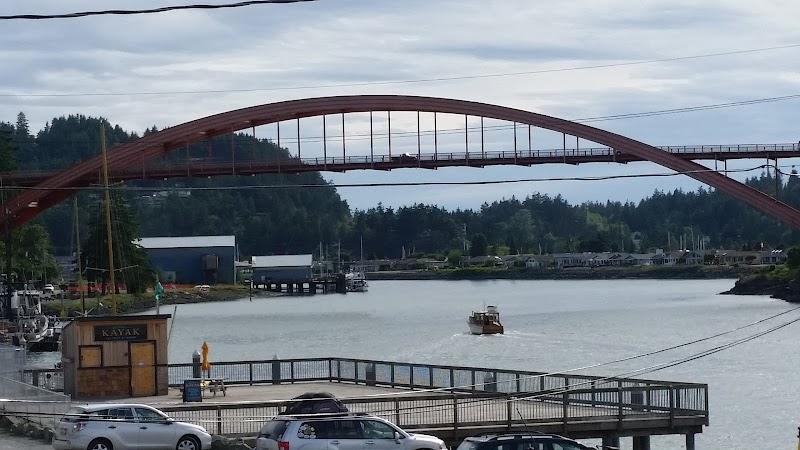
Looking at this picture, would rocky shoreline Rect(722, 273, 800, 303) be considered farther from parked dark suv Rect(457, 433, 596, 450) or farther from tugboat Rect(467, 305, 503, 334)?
parked dark suv Rect(457, 433, 596, 450)

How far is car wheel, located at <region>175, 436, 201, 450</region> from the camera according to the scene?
2952 cm

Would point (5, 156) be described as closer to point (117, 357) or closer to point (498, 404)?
point (117, 357)

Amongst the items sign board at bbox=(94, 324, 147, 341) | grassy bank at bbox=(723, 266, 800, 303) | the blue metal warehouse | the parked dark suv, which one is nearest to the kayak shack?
sign board at bbox=(94, 324, 147, 341)

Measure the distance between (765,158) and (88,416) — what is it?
60232 mm

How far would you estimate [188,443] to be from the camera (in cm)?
2967

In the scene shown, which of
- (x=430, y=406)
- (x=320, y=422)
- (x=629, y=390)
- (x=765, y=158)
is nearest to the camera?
(x=320, y=422)

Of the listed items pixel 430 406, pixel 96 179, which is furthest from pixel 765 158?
pixel 430 406

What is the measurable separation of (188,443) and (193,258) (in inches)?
6312

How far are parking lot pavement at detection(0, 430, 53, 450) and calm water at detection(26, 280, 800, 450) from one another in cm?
2148

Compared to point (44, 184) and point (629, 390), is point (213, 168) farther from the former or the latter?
point (629, 390)

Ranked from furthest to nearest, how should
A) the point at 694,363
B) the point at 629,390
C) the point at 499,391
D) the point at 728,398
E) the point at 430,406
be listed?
1. the point at 694,363
2. the point at 728,398
3. the point at 499,391
4. the point at 629,390
5. the point at 430,406

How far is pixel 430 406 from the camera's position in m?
31.1

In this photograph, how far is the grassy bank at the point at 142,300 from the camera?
11391 cm

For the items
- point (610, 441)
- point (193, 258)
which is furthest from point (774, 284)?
point (610, 441)
